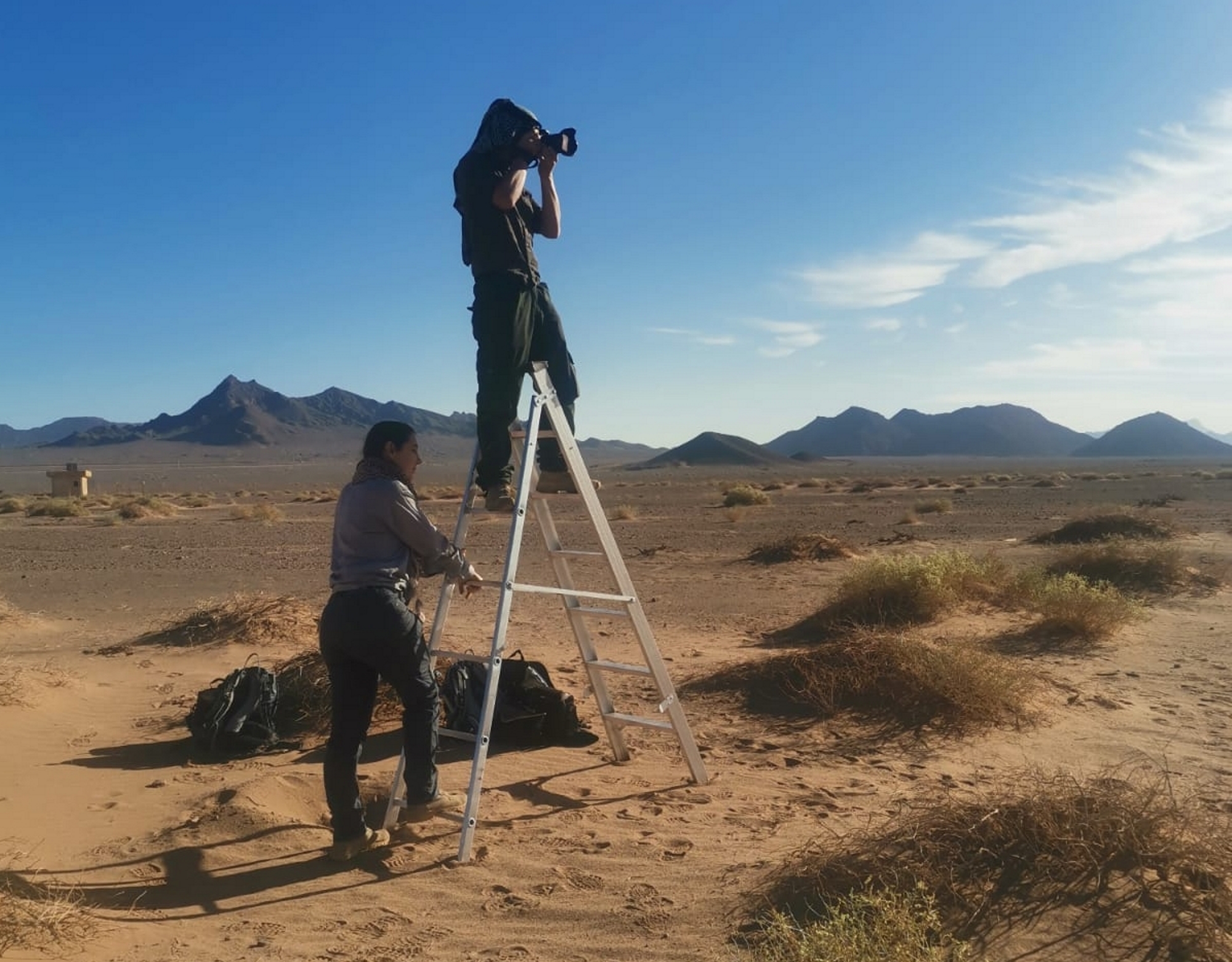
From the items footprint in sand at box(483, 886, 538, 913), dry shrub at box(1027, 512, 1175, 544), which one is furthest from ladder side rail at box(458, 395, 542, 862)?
dry shrub at box(1027, 512, 1175, 544)

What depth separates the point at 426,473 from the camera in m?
110

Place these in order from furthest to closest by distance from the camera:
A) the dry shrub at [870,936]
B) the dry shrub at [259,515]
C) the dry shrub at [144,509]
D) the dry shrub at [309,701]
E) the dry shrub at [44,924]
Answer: the dry shrub at [144,509], the dry shrub at [259,515], the dry shrub at [309,701], the dry shrub at [44,924], the dry shrub at [870,936]

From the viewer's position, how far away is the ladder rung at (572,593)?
4129mm

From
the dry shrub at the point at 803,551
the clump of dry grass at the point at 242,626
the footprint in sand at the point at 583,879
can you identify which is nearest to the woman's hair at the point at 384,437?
the footprint in sand at the point at 583,879

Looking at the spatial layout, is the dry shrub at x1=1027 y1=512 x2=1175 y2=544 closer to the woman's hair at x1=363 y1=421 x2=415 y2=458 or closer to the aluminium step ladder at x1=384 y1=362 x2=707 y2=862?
the aluminium step ladder at x1=384 y1=362 x2=707 y2=862

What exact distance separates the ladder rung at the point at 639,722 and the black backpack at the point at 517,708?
27.2 inches

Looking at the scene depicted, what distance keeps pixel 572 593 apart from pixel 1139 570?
9730 mm

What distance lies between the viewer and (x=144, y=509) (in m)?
30.0

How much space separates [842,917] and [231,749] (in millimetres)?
4222

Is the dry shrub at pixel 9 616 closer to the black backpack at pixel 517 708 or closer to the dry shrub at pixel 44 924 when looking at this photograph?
the black backpack at pixel 517 708

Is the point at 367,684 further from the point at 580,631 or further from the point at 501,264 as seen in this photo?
the point at 501,264

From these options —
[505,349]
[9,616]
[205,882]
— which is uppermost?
[505,349]

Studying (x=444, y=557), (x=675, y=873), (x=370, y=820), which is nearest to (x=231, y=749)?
(x=370, y=820)

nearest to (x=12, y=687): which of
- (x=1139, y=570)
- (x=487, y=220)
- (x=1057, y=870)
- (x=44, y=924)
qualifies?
(x=44, y=924)
